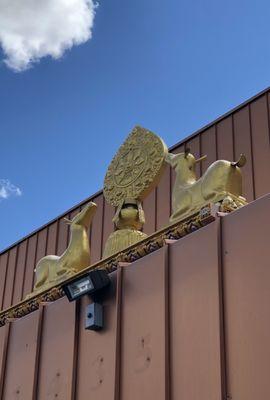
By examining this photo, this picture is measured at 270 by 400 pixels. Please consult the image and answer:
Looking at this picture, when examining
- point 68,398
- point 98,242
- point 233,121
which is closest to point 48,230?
point 98,242

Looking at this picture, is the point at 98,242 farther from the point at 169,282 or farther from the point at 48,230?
the point at 169,282

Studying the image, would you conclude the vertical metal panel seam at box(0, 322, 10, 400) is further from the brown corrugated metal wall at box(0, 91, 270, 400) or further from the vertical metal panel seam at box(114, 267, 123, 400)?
the vertical metal panel seam at box(114, 267, 123, 400)

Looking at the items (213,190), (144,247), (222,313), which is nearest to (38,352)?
(144,247)

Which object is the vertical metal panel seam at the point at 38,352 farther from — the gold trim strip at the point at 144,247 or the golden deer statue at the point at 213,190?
the golden deer statue at the point at 213,190

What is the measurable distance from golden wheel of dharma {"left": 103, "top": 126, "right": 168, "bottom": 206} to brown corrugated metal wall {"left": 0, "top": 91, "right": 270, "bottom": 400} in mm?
1482

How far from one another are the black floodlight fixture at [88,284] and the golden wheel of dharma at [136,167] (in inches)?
54.6

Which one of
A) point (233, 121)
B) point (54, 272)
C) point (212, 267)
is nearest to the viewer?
point (212, 267)

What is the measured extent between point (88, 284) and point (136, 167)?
186cm

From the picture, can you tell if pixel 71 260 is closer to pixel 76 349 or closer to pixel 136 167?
pixel 136 167

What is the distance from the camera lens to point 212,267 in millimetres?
7934

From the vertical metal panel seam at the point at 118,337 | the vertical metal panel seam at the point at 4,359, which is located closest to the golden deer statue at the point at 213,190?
the vertical metal panel seam at the point at 118,337

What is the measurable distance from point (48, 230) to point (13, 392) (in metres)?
7.75

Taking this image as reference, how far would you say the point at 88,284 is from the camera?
933cm

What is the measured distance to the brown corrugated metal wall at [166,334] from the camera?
7258 mm
